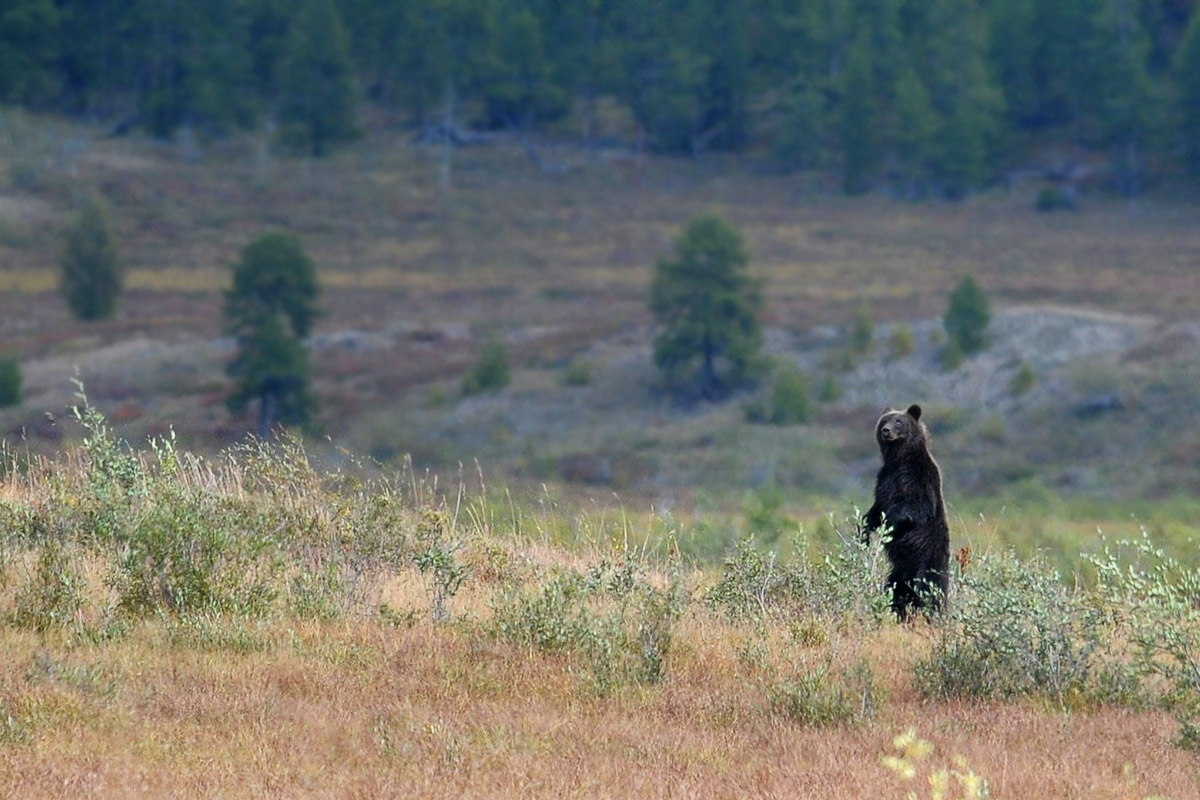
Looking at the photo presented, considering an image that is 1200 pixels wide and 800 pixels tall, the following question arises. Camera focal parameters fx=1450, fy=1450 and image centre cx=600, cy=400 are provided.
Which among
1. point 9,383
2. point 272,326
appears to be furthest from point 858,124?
point 9,383

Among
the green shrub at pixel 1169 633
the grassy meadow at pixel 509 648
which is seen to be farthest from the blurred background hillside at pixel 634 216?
the green shrub at pixel 1169 633

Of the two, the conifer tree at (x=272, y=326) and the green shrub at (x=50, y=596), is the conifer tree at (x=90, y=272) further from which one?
the green shrub at (x=50, y=596)

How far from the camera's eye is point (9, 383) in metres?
38.8

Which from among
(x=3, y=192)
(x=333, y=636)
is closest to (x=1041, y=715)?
(x=333, y=636)

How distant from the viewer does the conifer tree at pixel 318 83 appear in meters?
85.3

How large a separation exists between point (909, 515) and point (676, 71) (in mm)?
78863

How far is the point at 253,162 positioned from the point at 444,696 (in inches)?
3293

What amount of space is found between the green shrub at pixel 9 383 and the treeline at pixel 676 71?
44437 mm

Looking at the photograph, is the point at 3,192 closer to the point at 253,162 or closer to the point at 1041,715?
the point at 253,162

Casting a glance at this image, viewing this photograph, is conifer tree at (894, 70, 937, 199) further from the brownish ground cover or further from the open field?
the brownish ground cover

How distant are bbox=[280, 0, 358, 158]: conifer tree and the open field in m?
79.5

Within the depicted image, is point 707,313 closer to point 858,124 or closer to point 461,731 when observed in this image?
point 858,124

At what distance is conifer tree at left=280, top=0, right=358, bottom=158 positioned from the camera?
85312 millimetres

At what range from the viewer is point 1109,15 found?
78125mm
